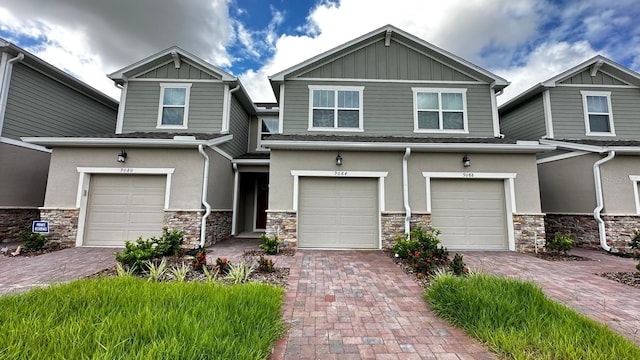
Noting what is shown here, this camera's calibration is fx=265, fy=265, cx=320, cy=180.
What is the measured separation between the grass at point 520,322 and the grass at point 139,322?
2.28m

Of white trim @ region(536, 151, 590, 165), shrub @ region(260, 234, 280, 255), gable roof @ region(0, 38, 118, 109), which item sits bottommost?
shrub @ region(260, 234, 280, 255)

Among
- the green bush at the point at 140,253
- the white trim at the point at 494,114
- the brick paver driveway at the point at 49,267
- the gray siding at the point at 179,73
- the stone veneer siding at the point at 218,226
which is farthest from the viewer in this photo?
the gray siding at the point at 179,73

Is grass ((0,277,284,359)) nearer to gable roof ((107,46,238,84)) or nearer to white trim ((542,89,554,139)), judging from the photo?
gable roof ((107,46,238,84))

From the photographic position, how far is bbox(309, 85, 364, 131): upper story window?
951 centimetres

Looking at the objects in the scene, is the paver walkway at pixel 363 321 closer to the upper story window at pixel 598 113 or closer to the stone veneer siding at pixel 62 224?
the stone veneer siding at pixel 62 224

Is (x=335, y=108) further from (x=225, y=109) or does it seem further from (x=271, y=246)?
(x=271, y=246)

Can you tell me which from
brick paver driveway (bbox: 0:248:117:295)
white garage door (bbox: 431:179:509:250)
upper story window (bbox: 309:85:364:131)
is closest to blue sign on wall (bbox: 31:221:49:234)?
brick paver driveway (bbox: 0:248:117:295)

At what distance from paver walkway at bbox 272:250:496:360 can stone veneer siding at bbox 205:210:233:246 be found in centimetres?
404

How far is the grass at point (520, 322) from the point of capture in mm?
2512

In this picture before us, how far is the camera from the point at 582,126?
10094 mm

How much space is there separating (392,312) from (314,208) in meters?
4.64

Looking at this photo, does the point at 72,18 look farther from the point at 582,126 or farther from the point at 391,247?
the point at 582,126

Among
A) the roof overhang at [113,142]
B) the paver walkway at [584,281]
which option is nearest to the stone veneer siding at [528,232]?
the paver walkway at [584,281]

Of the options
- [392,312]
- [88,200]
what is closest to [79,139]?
[88,200]
